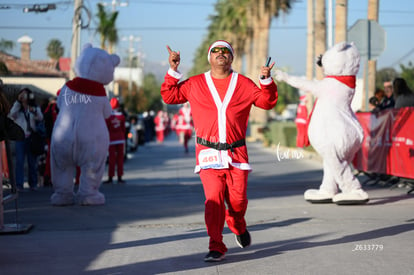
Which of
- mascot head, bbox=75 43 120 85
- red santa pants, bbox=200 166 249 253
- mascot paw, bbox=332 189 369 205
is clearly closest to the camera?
red santa pants, bbox=200 166 249 253

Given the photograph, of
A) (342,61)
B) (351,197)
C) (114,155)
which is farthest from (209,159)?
(114,155)

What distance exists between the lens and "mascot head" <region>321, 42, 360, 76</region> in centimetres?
1154

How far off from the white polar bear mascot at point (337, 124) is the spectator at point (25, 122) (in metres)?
5.30

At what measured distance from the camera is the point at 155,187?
15164 mm

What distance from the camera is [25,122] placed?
14.6m

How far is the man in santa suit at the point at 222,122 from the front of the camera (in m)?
7.36

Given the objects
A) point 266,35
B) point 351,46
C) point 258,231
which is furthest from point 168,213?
point 266,35

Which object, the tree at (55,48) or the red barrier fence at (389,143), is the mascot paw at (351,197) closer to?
the red barrier fence at (389,143)

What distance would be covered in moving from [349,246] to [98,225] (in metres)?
3.42

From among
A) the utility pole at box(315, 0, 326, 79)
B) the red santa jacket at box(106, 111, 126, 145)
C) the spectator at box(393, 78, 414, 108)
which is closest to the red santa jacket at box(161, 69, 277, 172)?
the spectator at box(393, 78, 414, 108)

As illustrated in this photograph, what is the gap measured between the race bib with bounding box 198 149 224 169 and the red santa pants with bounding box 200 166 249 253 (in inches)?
2.2

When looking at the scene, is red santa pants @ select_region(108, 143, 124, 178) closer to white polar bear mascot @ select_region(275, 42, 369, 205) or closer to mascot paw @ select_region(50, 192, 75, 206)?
mascot paw @ select_region(50, 192, 75, 206)

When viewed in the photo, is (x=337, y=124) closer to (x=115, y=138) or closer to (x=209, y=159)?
(x=209, y=159)

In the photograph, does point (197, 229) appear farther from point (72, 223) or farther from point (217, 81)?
point (217, 81)
